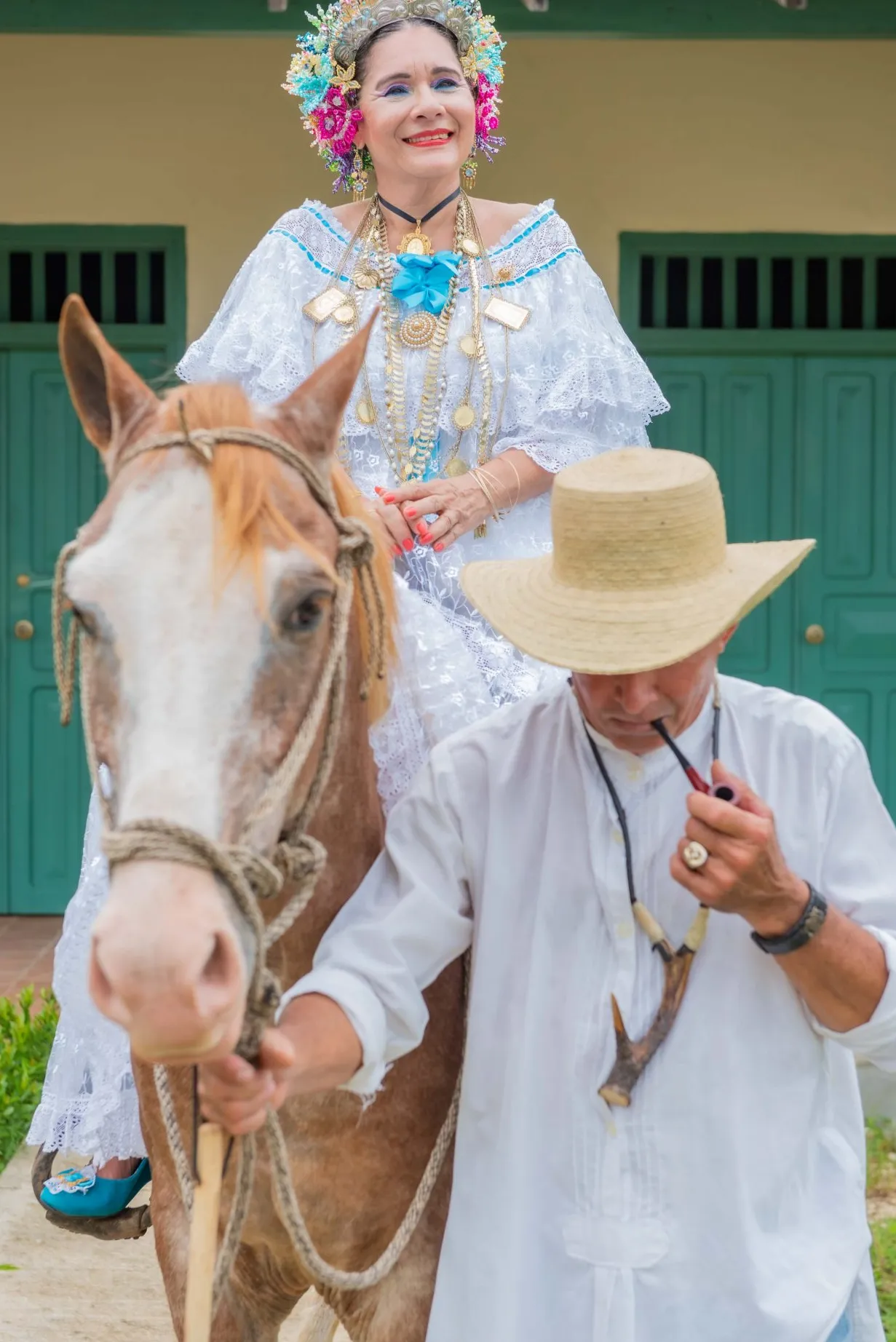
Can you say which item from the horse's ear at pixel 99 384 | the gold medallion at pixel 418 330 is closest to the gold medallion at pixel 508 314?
the gold medallion at pixel 418 330

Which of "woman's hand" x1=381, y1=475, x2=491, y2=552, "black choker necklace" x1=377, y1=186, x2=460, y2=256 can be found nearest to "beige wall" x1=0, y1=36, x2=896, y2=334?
"black choker necklace" x1=377, y1=186, x2=460, y2=256

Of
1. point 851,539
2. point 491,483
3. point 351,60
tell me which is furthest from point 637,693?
point 851,539

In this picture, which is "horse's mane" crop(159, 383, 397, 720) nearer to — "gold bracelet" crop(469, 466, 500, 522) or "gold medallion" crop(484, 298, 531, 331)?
"gold bracelet" crop(469, 466, 500, 522)

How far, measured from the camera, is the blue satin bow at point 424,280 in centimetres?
307

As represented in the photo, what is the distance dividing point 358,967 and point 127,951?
2.03 ft

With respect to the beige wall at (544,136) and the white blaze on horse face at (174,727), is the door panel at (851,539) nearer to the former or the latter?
the beige wall at (544,136)

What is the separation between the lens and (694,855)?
1975 mm

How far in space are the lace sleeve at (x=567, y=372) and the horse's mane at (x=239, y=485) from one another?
1.10 meters

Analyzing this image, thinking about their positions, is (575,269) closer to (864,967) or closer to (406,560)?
(406,560)

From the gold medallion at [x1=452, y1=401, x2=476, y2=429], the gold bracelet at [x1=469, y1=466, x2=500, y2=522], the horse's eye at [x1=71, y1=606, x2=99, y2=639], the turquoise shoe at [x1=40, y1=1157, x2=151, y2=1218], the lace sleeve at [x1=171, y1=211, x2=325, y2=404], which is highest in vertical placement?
the lace sleeve at [x1=171, y1=211, x2=325, y2=404]

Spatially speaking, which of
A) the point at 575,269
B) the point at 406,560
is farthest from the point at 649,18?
the point at 406,560

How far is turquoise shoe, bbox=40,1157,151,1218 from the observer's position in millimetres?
Result: 3261

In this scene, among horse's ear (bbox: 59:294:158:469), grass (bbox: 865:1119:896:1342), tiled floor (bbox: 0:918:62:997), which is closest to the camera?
horse's ear (bbox: 59:294:158:469)

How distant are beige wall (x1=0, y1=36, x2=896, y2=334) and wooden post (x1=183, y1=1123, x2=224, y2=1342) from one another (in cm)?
567
